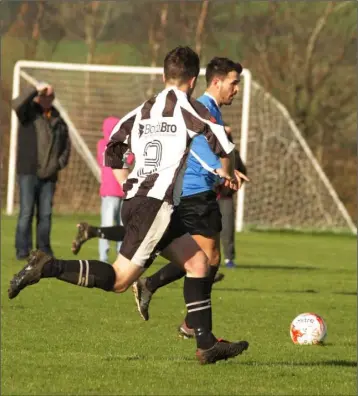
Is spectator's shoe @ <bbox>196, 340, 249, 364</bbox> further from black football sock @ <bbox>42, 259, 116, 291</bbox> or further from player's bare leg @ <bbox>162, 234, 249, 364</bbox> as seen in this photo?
black football sock @ <bbox>42, 259, 116, 291</bbox>

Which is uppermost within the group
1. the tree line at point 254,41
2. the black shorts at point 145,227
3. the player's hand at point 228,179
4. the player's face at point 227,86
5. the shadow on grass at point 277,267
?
the tree line at point 254,41

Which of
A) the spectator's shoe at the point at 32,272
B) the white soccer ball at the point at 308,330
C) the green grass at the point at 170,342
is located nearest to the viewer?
the green grass at the point at 170,342

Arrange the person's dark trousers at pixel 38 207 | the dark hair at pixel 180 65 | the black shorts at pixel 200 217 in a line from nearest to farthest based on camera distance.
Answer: the dark hair at pixel 180 65 → the black shorts at pixel 200 217 → the person's dark trousers at pixel 38 207

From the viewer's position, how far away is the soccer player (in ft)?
26.4

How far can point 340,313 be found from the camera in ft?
39.9

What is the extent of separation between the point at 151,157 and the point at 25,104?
8.00 meters

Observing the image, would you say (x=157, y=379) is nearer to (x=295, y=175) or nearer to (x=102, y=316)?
(x=102, y=316)

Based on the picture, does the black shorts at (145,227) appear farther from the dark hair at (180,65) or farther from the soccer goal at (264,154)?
the soccer goal at (264,154)

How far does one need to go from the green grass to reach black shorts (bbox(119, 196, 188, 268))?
2.18 ft

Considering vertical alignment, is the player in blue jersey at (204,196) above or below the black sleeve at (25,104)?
below

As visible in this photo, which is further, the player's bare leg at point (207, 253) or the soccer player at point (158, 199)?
the player's bare leg at point (207, 253)

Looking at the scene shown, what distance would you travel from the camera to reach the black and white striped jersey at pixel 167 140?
8.11 meters

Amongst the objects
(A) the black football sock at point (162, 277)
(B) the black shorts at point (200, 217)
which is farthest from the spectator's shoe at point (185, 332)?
(B) the black shorts at point (200, 217)

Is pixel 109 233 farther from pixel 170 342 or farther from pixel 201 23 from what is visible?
pixel 201 23
